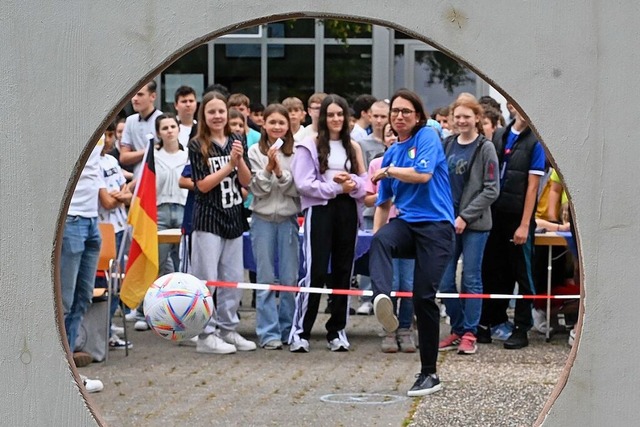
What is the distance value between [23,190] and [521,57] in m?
1.98

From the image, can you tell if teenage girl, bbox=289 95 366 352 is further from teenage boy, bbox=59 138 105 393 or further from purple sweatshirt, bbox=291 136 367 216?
teenage boy, bbox=59 138 105 393

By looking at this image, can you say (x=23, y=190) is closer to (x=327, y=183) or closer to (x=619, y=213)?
(x=619, y=213)

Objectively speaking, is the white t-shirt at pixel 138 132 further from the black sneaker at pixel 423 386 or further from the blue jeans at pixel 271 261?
the black sneaker at pixel 423 386

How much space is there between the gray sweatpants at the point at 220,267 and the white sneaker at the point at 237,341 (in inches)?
2.1

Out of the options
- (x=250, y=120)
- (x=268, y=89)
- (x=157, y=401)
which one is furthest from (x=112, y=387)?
(x=268, y=89)

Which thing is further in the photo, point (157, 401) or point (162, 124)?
point (162, 124)

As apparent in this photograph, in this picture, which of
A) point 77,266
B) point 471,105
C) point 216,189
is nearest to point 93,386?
point 77,266

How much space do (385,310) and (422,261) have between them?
0.43 m

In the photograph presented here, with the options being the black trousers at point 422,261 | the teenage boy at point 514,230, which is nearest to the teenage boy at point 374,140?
the teenage boy at point 514,230

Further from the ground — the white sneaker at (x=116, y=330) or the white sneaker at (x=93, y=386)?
the white sneaker at (x=93, y=386)

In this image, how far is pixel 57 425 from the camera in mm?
4508

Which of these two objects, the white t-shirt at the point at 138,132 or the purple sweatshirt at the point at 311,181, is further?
the white t-shirt at the point at 138,132

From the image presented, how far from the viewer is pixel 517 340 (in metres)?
10.2

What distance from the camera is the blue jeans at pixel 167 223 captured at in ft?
35.3
